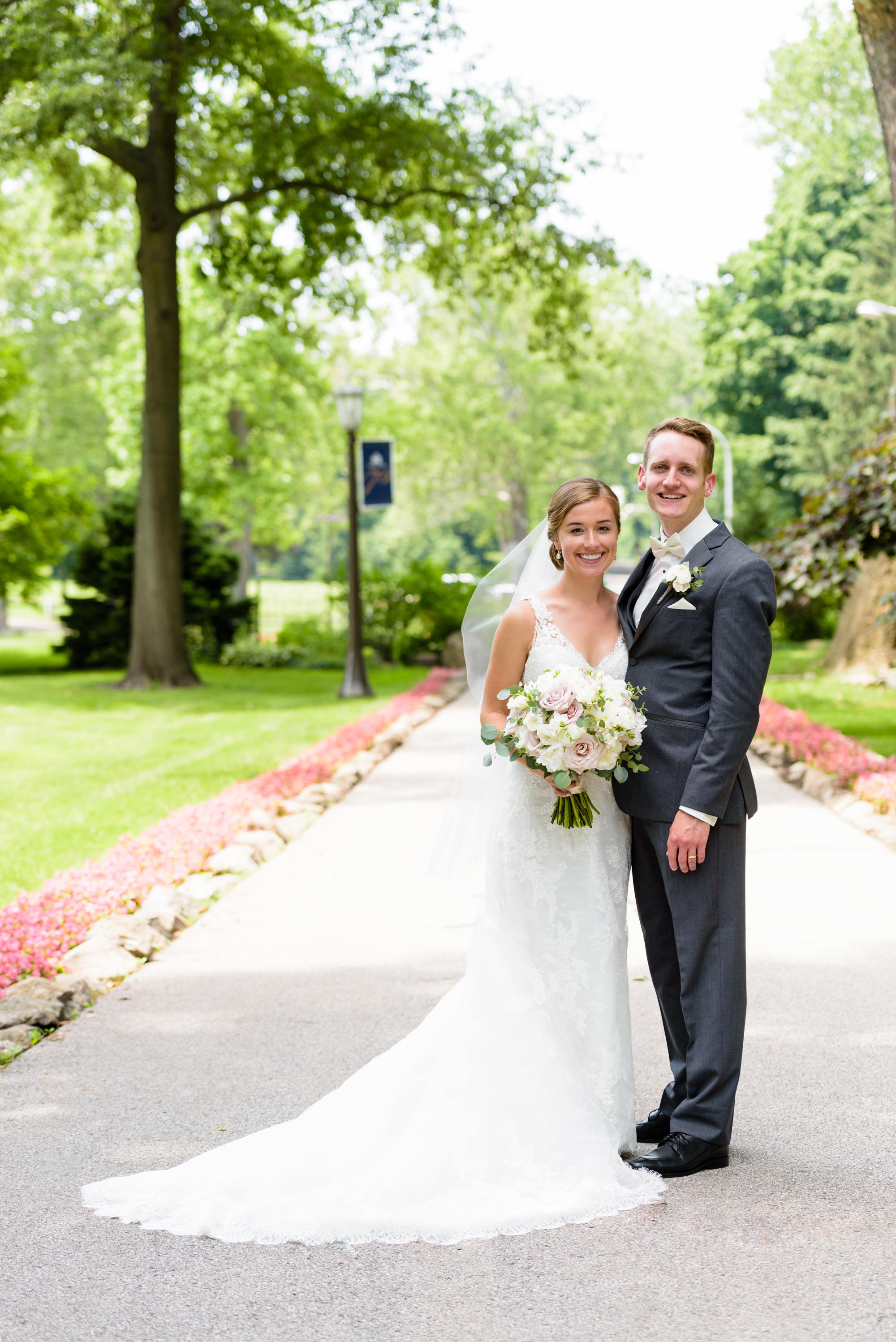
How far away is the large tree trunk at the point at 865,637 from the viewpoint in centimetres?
2069

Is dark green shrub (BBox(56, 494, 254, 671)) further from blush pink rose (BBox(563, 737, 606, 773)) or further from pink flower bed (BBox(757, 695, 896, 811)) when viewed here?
blush pink rose (BBox(563, 737, 606, 773))

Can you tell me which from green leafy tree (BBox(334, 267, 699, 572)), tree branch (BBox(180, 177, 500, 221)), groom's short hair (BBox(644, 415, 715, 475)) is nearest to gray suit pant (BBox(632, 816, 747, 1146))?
groom's short hair (BBox(644, 415, 715, 475))

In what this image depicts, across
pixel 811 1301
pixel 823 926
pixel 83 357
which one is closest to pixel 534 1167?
pixel 811 1301

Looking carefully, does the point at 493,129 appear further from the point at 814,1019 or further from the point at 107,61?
the point at 814,1019

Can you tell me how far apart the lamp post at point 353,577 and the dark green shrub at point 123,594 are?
6884mm

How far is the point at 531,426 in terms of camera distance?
6144cm

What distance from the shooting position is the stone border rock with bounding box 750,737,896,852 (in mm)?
9258

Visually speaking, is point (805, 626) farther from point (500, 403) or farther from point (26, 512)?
point (500, 403)

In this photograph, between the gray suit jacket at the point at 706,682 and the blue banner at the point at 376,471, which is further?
the blue banner at the point at 376,471

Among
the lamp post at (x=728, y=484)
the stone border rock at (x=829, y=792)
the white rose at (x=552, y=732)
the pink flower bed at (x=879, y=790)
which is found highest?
the lamp post at (x=728, y=484)

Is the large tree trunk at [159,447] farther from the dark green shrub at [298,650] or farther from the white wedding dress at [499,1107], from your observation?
the white wedding dress at [499,1107]

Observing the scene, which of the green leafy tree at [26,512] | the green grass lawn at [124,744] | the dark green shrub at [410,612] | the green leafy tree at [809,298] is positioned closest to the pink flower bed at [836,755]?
the green grass lawn at [124,744]

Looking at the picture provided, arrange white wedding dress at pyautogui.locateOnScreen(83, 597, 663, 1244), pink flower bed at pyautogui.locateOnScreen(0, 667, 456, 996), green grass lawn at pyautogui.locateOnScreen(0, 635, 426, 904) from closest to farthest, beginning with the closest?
white wedding dress at pyautogui.locateOnScreen(83, 597, 663, 1244) → pink flower bed at pyautogui.locateOnScreen(0, 667, 456, 996) → green grass lawn at pyautogui.locateOnScreen(0, 635, 426, 904)

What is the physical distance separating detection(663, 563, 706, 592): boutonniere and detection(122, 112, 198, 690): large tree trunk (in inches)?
727
